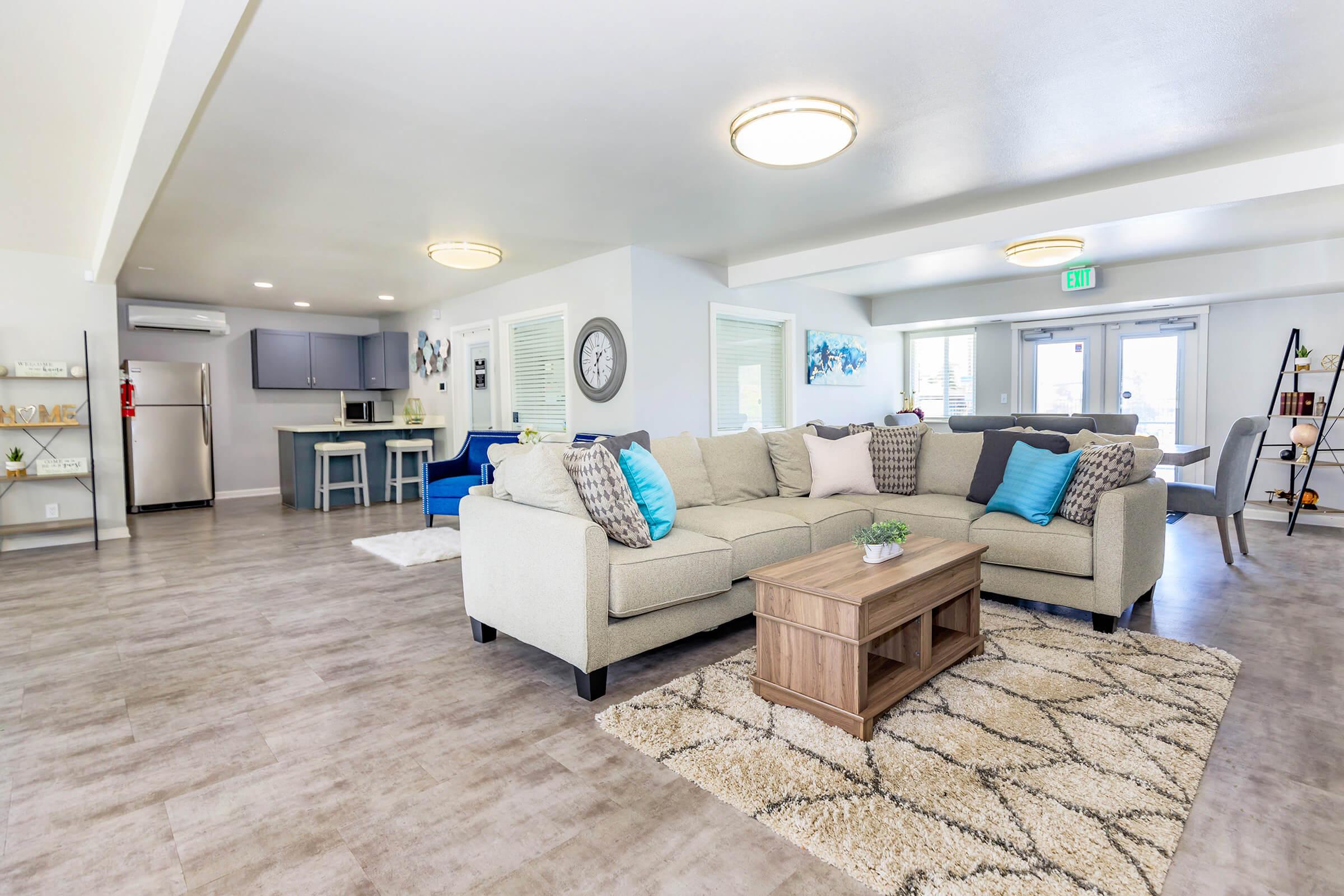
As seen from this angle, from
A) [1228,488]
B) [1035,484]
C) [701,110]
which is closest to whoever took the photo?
[701,110]

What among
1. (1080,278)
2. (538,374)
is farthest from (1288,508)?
(538,374)

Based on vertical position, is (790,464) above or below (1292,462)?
above

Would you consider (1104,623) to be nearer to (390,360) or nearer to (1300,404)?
(1300,404)

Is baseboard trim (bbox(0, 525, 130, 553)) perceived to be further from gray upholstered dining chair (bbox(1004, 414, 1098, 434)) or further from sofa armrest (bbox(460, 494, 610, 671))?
gray upholstered dining chair (bbox(1004, 414, 1098, 434))

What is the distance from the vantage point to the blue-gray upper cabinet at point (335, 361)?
849 cm

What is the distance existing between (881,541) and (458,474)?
457 centimetres

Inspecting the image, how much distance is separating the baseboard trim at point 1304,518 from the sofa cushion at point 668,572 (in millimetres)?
5450

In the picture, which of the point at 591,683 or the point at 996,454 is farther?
the point at 996,454

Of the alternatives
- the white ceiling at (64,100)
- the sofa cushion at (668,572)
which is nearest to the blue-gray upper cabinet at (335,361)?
the white ceiling at (64,100)

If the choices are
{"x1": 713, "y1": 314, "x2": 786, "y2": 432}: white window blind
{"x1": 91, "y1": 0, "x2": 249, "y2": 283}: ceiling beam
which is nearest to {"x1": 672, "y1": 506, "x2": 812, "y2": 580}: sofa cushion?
{"x1": 91, "y1": 0, "x2": 249, "y2": 283}: ceiling beam

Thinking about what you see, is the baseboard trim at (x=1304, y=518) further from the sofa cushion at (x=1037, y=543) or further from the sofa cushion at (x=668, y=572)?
the sofa cushion at (x=668, y=572)

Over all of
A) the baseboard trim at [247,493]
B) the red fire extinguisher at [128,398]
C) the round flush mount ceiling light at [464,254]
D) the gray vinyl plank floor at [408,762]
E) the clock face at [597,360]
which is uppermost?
the round flush mount ceiling light at [464,254]

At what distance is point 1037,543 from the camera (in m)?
3.13

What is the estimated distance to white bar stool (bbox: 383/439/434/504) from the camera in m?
7.50
